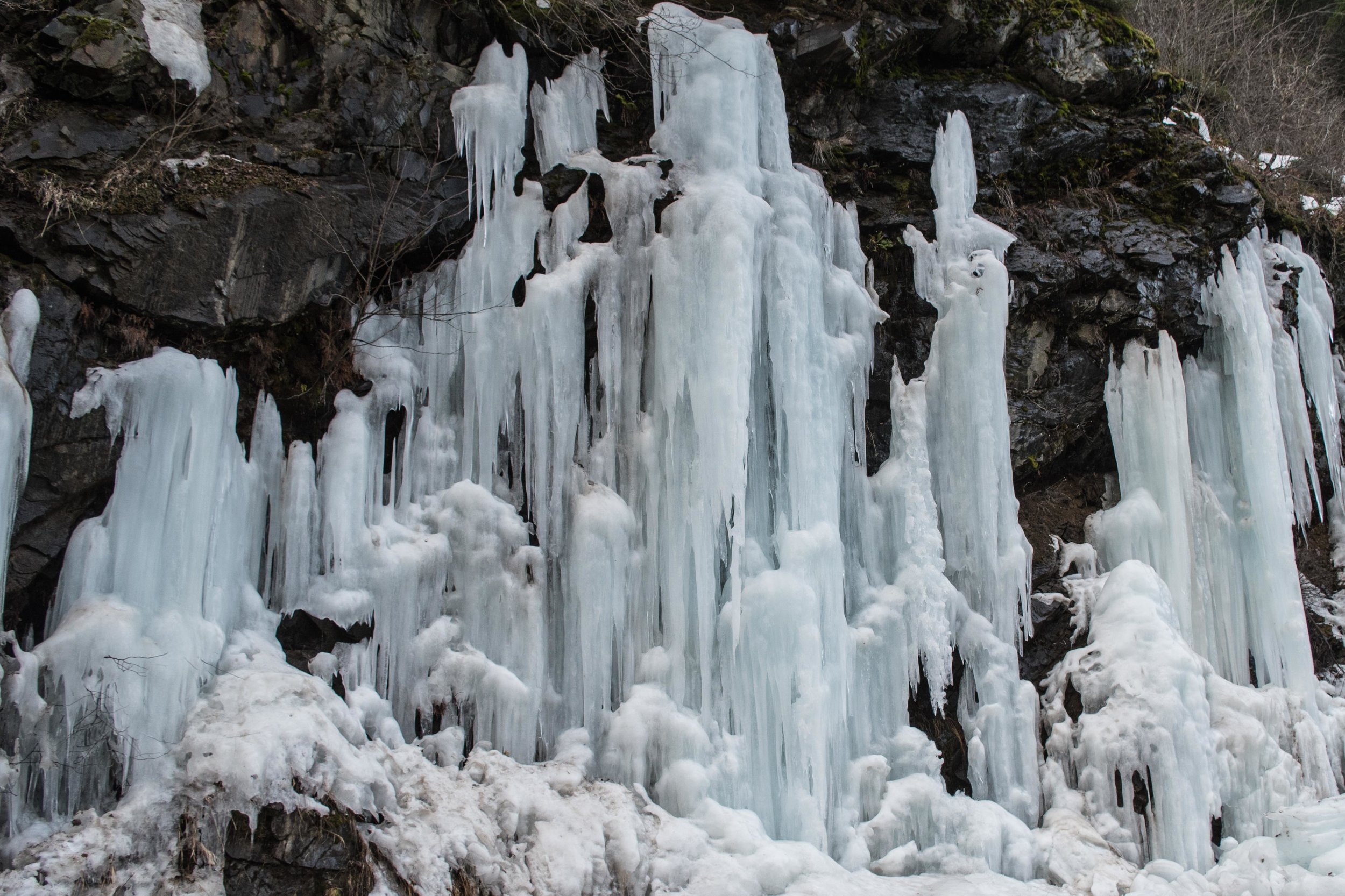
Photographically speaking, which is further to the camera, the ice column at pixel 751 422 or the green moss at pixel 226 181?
the ice column at pixel 751 422

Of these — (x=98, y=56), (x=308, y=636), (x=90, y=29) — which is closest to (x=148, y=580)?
(x=308, y=636)

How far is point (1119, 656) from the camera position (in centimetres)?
710

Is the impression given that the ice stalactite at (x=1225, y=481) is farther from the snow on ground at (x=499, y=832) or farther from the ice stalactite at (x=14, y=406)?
the ice stalactite at (x=14, y=406)

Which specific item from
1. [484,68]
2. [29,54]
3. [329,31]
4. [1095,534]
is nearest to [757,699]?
[1095,534]

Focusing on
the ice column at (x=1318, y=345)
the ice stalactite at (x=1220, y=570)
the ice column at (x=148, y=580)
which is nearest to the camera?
the ice column at (x=148, y=580)

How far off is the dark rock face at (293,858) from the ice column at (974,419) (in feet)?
14.4

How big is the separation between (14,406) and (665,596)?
3.51m

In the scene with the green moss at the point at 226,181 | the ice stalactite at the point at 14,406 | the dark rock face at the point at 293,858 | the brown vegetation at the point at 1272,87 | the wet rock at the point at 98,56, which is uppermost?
the brown vegetation at the point at 1272,87

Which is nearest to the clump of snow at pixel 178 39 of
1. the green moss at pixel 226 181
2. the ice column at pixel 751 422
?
the green moss at pixel 226 181

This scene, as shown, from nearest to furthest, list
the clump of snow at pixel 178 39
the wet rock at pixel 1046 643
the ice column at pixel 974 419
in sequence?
the clump of snow at pixel 178 39 < the ice column at pixel 974 419 < the wet rock at pixel 1046 643

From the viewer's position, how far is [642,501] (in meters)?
6.67

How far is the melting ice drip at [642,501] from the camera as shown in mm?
5770

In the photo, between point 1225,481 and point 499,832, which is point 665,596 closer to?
point 499,832

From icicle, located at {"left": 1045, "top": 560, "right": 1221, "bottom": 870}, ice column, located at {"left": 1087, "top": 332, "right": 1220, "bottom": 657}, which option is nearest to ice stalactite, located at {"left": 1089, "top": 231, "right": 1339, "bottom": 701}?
ice column, located at {"left": 1087, "top": 332, "right": 1220, "bottom": 657}
